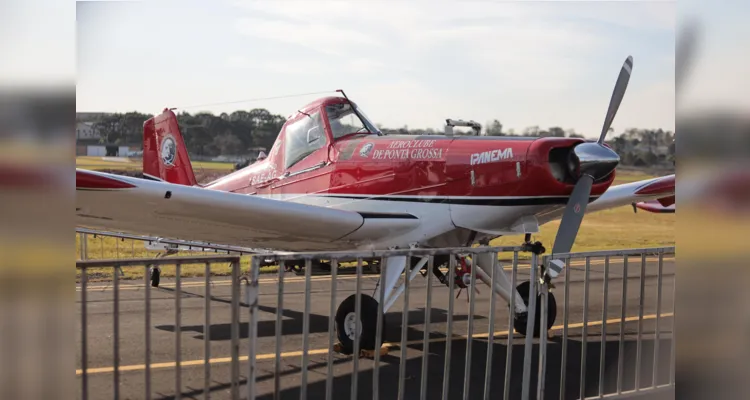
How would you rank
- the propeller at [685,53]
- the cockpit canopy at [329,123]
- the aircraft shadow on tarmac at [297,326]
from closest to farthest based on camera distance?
the propeller at [685,53]
the aircraft shadow on tarmac at [297,326]
the cockpit canopy at [329,123]

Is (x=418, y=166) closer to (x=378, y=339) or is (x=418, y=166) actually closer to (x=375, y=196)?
(x=375, y=196)

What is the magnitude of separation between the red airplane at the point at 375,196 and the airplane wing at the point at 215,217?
12 millimetres

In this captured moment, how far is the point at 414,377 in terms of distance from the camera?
6.02 m

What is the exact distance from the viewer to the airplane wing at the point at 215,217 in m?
6.06

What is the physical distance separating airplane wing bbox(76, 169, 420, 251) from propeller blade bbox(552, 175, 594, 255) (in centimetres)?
168

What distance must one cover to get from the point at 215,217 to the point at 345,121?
244cm

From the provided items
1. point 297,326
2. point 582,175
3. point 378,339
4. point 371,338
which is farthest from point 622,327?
point 297,326

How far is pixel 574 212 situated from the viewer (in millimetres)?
6742

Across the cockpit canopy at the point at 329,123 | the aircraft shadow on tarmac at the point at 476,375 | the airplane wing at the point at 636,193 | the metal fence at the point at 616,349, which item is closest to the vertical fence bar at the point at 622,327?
the metal fence at the point at 616,349

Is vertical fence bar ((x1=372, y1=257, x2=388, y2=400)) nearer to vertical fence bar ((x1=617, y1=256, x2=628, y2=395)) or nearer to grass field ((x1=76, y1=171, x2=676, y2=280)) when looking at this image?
vertical fence bar ((x1=617, y1=256, x2=628, y2=395))

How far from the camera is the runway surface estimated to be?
5.55m

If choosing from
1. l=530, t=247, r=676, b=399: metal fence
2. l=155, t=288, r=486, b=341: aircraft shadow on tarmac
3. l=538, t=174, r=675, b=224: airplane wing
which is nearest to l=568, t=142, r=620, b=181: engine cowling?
l=530, t=247, r=676, b=399: metal fence

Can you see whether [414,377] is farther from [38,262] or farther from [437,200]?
[38,262]

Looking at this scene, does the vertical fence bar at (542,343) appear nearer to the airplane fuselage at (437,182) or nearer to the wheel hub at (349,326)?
the airplane fuselage at (437,182)
